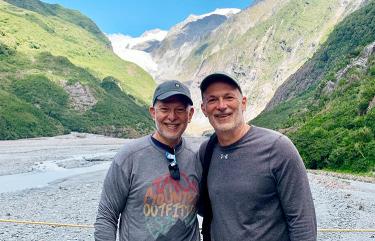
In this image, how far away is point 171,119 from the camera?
4.11m

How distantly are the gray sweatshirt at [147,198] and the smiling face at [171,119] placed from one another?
0.13 metres

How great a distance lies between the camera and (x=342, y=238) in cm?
1240

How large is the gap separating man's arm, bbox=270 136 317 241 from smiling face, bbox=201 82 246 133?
465mm

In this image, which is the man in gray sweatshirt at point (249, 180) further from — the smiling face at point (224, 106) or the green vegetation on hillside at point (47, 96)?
the green vegetation on hillside at point (47, 96)

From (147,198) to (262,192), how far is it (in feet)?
3.14

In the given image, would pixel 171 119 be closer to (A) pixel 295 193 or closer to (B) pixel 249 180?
(B) pixel 249 180

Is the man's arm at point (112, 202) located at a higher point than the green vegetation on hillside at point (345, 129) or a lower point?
lower

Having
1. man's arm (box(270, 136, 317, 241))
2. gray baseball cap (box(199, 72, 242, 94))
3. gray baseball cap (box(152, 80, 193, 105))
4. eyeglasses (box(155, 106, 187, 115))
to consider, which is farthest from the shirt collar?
man's arm (box(270, 136, 317, 241))

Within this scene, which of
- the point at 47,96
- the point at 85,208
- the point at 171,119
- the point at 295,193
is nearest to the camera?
the point at 295,193

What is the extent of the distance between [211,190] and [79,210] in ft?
49.2

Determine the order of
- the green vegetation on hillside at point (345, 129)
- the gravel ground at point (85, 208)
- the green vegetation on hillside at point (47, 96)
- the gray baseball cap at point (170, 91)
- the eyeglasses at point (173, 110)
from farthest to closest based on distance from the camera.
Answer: the green vegetation on hillside at point (47, 96) → the green vegetation on hillside at point (345, 129) → the gravel ground at point (85, 208) → the eyeglasses at point (173, 110) → the gray baseball cap at point (170, 91)

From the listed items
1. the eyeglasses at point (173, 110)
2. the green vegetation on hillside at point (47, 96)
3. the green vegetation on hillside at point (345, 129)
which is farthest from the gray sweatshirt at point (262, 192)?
the green vegetation on hillside at point (47, 96)

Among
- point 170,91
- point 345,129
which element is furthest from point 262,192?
point 345,129

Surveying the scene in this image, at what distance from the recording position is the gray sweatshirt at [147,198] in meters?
3.96
